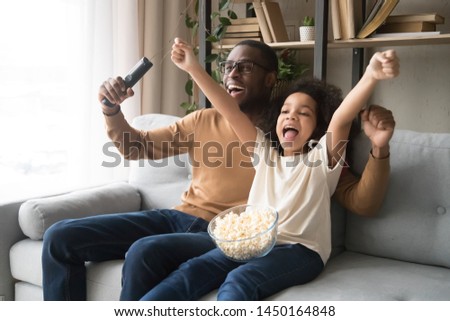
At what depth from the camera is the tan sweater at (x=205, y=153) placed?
5.24 feet

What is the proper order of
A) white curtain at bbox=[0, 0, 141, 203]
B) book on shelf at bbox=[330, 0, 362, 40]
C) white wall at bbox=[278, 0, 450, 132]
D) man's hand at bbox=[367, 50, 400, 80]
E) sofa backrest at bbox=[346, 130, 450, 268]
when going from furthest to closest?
white wall at bbox=[278, 0, 450, 132] → white curtain at bbox=[0, 0, 141, 203] → book on shelf at bbox=[330, 0, 362, 40] → sofa backrest at bbox=[346, 130, 450, 268] → man's hand at bbox=[367, 50, 400, 80]

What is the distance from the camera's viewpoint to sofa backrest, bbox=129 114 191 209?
1925mm

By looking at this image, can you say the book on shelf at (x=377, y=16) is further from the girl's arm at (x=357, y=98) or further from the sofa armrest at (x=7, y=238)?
the sofa armrest at (x=7, y=238)

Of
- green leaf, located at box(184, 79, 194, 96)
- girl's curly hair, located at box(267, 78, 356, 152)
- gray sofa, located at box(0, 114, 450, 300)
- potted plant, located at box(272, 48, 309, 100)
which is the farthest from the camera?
green leaf, located at box(184, 79, 194, 96)

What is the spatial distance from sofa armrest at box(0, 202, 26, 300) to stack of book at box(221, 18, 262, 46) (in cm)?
116

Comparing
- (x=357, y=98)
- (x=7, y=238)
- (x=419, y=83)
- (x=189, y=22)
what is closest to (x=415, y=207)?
(x=357, y=98)

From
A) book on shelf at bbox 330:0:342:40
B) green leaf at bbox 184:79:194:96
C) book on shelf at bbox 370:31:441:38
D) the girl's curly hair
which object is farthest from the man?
green leaf at bbox 184:79:194:96

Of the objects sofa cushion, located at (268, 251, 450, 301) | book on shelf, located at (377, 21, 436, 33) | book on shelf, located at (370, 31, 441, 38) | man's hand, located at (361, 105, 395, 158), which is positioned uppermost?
book on shelf, located at (377, 21, 436, 33)

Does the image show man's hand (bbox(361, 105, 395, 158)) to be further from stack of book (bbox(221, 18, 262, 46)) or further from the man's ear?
stack of book (bbox(221, 18, 262, 46))

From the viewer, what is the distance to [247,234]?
4.19 ft

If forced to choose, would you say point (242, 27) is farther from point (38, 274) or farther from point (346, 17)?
point (38, 274)

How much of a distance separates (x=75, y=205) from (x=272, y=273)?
814 millimetres

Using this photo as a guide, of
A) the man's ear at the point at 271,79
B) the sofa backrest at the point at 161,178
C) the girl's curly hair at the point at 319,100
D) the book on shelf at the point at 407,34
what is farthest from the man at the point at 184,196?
the book on shelf at the point at 407,34
